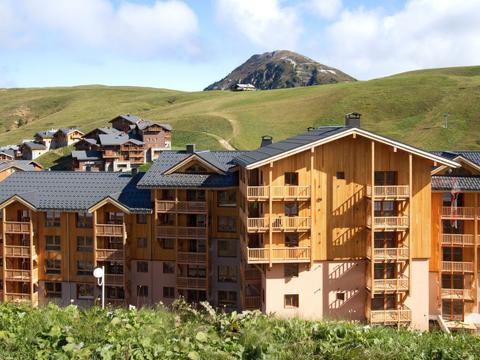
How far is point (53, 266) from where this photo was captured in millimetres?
44594

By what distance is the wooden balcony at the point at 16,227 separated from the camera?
43.6m

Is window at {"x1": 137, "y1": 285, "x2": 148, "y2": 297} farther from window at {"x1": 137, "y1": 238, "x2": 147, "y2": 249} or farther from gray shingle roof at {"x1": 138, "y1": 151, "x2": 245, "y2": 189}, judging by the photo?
gray shingle roof at {"x1": 138, "y1": 151, "x2": 245, "y2": 189}

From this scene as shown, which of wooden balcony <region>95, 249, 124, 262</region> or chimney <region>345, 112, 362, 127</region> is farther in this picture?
wooden balcony <region>95, 249, 124, 262</region>

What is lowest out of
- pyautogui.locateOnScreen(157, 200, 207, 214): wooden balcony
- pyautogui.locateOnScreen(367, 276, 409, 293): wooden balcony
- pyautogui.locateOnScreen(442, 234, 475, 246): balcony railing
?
pyautogui.locateOnScreen(367, 276, 409, 293): wooden balcony

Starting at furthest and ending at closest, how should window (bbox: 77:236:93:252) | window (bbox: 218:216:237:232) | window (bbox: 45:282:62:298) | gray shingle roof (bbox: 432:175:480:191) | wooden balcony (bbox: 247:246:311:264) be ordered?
window (bbox: 45:282:62:298) < window (bbox: 77:236:93:252) < window (bbox: 218:216:237:232) < gray shingle roof (bbox: 432:175:480:191) < wooden balcony (bbox: 247:246:311:264)

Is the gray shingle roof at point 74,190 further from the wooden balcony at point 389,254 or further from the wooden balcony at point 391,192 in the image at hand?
→ the wooden balcony at point 391,192

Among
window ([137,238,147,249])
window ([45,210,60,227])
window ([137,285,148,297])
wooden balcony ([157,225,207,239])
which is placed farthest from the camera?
window ([45,210,60,227])

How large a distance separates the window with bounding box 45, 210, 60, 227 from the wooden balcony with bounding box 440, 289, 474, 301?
30.2 m

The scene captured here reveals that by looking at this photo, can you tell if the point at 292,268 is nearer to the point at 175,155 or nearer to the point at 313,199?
the point at 313,199

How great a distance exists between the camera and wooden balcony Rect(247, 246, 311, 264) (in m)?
35.0

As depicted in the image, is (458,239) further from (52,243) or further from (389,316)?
(52,243)

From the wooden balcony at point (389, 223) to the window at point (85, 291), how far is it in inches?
914

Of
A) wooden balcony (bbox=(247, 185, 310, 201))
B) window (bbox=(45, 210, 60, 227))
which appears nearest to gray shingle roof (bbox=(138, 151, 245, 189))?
wooden balcony (bbox=(247, 185, 310, 201))

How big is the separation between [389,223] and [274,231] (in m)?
7.45
